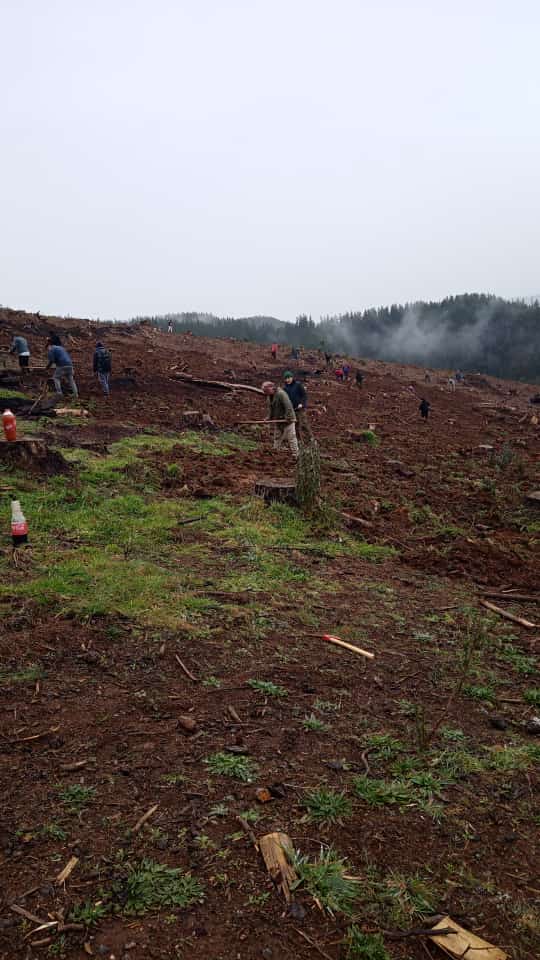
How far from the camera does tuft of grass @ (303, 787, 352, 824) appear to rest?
8.59ft

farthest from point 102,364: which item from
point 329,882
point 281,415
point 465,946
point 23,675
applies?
point 465,946

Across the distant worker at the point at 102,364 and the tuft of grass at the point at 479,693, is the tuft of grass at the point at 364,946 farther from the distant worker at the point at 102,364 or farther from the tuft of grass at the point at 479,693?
the distant worker at the point at 102,364

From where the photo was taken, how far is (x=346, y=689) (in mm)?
3820

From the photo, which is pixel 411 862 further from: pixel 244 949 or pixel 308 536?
pixel 308 536

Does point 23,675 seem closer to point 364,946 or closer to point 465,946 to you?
point 364,946

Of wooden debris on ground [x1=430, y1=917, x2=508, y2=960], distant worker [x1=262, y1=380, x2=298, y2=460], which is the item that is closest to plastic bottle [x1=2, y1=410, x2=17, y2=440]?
distant worker [x1=262, y1=380, x2=298, y2=460]

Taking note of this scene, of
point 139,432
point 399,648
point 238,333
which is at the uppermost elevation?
point 238,333

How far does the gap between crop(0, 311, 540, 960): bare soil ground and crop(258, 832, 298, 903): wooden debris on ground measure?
0.12ft

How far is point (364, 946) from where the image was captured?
2018mm

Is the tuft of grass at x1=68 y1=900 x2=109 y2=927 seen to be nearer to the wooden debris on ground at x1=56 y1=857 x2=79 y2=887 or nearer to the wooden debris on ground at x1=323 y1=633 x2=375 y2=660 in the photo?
the wooden debris on ground at x1=56 y1=857 x2=79 y2=887

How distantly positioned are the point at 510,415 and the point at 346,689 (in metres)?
23.2

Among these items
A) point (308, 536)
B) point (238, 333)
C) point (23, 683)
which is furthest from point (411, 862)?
point (238, 333)

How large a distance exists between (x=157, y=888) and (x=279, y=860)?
49 centimetres

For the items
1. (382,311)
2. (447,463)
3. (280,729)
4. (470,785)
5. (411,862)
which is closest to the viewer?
(411,862)
